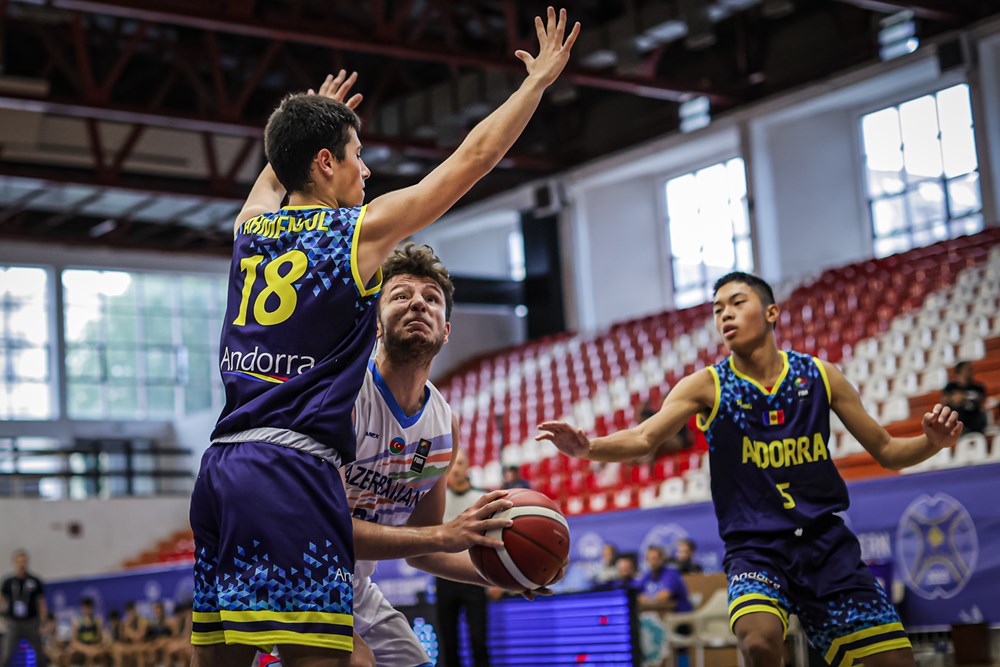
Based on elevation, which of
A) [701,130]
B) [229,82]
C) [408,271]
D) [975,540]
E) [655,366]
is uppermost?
[229,82]

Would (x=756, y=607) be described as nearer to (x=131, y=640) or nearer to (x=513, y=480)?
(x=513, y=480)

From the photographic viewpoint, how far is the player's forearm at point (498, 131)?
3.03 metres

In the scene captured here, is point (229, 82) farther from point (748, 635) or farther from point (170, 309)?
point (748, 635)

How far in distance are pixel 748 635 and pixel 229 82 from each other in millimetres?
20833

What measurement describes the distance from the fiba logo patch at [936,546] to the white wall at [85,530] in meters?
17.6

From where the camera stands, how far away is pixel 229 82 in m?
23.5

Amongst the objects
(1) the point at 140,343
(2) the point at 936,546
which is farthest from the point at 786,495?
(1) the point at 140,343

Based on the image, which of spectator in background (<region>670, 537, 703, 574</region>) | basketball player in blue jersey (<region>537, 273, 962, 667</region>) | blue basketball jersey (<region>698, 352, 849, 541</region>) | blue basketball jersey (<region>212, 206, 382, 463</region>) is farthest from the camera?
spectator in background (<region>670, 537, 703, 574</region>)

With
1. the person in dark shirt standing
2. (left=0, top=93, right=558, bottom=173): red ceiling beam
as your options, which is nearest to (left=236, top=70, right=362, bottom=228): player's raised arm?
the person in dark shirt standing

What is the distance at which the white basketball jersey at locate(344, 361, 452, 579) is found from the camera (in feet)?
12.0

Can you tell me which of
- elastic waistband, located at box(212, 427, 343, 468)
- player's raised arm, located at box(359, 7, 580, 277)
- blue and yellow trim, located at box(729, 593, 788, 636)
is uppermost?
player's raised arm, located at box(359, 7, 580, 277)

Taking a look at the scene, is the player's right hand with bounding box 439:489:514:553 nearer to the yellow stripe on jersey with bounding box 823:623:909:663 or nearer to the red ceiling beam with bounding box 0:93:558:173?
the yellow stripe on jersey with bounding box 823:623:909:663

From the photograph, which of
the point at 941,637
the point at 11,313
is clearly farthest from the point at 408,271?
the point at 11,313

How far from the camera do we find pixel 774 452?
4.90 m
